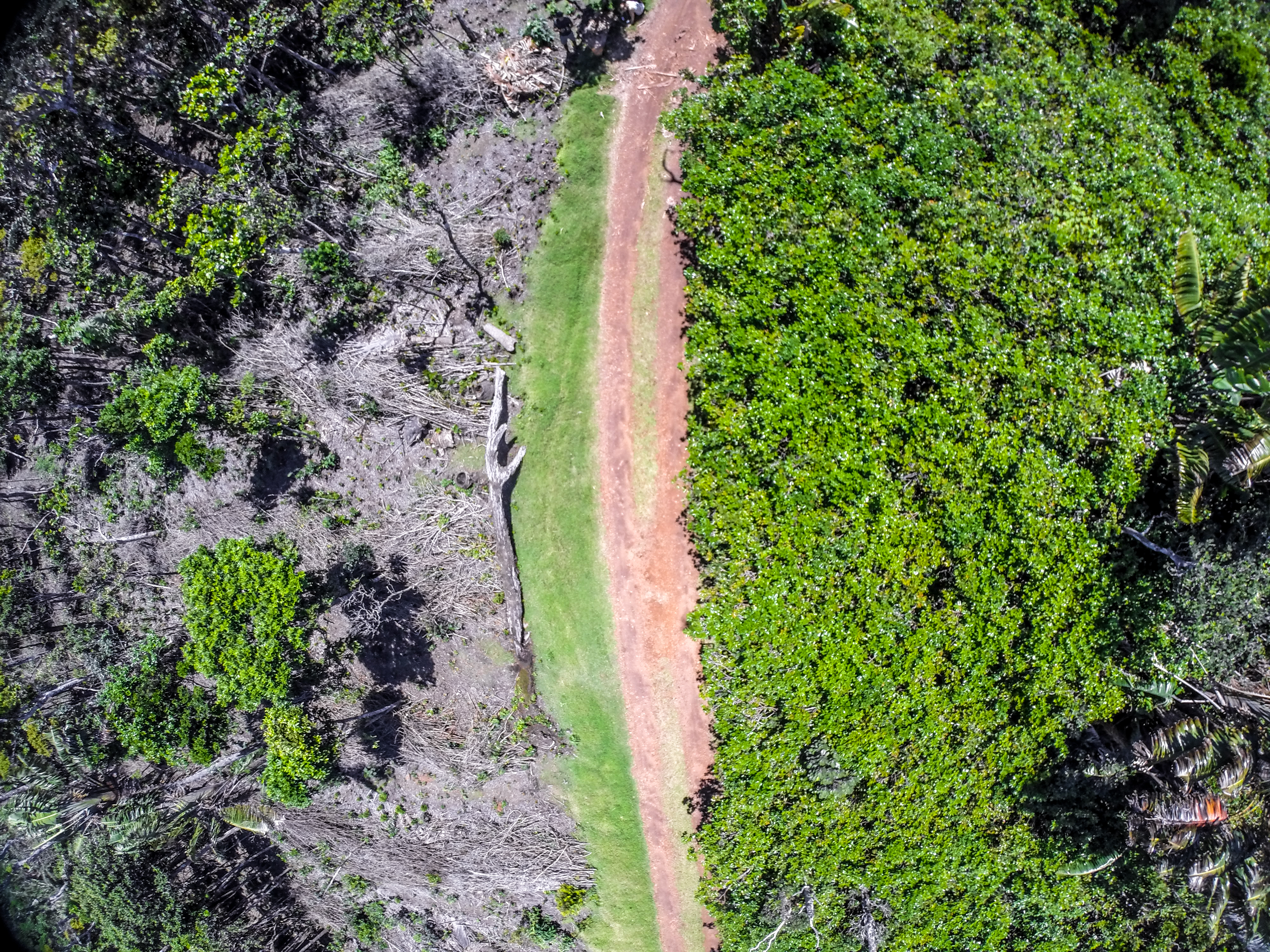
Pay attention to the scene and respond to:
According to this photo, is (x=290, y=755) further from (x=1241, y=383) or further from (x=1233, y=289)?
(x=1233, y=289)

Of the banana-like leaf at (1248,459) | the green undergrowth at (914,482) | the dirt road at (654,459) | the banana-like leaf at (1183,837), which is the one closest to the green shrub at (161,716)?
the dirt road at (654,459)

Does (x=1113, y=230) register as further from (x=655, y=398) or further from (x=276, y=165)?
(x=276, y=165)

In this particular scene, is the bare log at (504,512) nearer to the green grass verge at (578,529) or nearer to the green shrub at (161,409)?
the green grass verge at (578,529)

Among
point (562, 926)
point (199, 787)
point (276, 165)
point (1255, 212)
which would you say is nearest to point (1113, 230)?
point (1255, 212)

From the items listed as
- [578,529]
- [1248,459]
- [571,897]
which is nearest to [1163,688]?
[1248,459]

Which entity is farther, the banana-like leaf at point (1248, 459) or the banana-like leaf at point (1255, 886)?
the banana-like leaf at point (1255, 886)
